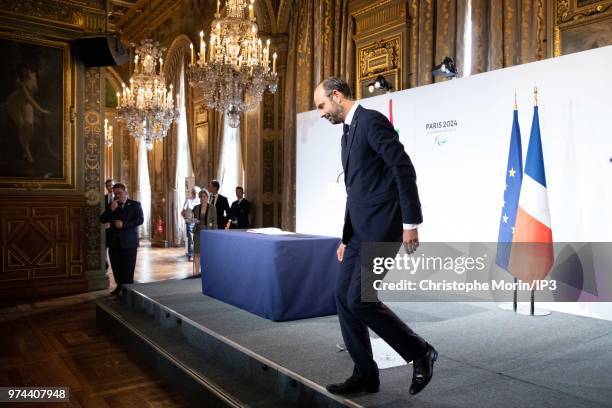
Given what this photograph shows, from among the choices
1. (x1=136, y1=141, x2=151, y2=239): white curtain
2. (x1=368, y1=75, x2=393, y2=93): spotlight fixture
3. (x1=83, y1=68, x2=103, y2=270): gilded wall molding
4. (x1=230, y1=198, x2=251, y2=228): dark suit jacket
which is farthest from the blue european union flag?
(x1=136, y1=141, x2=151, y2=239): white curtain

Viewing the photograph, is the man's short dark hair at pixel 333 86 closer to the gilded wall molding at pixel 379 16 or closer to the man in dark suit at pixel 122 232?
the man in dark suit at pixel 122 232

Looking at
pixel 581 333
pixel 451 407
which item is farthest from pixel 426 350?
pixel 581 333

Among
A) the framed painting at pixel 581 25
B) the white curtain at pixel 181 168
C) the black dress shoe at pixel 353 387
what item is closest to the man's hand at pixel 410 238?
the black dress shoe at pixel 353 387

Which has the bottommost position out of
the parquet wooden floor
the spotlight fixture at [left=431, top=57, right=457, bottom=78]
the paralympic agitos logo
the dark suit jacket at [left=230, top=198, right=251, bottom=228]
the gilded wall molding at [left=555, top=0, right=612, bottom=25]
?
the parquet wooden floor

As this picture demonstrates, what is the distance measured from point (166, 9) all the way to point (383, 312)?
1165cm

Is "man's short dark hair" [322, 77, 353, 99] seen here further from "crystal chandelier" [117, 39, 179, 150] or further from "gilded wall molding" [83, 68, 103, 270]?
"crystal chandelier" [117, 39, 179, 150]

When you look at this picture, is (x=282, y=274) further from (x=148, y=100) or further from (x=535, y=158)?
(x=148, y=100)

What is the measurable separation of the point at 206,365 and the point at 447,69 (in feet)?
12.5

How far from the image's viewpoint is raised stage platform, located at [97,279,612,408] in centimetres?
241

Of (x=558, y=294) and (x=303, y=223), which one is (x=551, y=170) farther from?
(x=303, y=223)

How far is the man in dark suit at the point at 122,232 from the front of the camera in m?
Answer: 5.66

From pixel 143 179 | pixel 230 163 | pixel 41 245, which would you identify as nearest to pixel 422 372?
pixel 41 245

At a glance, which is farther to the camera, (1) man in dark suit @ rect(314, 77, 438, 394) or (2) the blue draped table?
(2) the blue draped table

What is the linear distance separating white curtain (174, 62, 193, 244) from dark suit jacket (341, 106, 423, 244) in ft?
33.4
